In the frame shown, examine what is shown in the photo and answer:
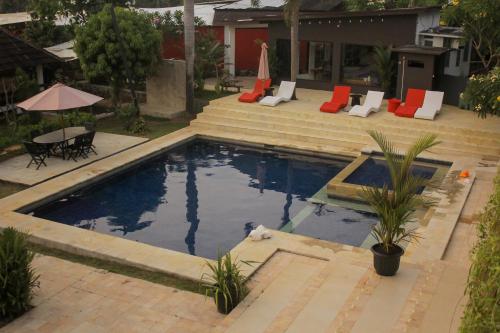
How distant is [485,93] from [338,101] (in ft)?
21.9

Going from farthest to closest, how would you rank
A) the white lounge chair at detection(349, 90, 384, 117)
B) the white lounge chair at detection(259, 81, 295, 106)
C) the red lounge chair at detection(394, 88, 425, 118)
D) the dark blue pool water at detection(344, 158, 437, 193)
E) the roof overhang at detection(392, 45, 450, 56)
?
1. the white lounge chair at detection(259, 81, 295, 106)
2. the roof overhang at detection(392, 45, 450, 56)
3. the white lounge chair at detection(349, 90, 384, 117)
4. the red lounge chair at detection(394, 88, 425, 118)
5. the dark blue pool water at detection(344, 158, 437, 193)

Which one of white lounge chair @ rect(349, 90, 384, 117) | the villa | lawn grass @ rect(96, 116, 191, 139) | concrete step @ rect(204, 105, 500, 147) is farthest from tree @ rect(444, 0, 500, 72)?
lawn grass @ rect(96, 116, 191, 139)

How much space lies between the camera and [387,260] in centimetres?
1019

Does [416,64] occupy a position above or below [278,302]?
above

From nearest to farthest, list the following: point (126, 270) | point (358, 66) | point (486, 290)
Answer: point (486, 290) → point (126, 270) → point (358, 66)

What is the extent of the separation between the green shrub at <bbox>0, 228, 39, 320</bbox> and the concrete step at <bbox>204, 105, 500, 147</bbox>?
47.6 ft

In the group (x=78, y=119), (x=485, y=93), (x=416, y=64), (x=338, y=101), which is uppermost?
(x=416, y=64)

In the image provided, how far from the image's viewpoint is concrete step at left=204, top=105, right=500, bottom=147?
795 inches

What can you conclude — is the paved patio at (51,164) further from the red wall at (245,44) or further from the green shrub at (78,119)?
the red wall at (245,44)

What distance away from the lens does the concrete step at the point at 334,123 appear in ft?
66.2

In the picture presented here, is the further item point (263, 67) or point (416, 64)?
point (263, 67)

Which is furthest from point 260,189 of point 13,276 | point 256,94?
point 13,276

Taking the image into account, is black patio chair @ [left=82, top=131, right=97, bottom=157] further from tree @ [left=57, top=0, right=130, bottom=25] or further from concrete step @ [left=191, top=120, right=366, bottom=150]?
tree @ [left=57, top=0, right=130, bottom=25]

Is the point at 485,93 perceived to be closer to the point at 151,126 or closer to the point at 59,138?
the point at 151,126
